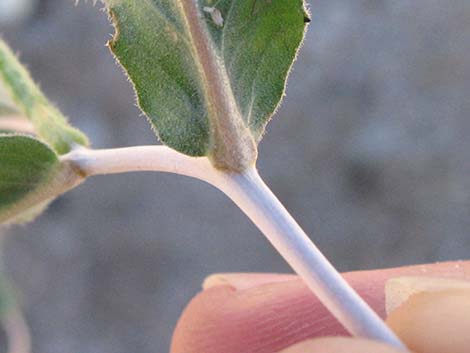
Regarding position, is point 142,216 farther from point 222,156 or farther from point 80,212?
point 222,156

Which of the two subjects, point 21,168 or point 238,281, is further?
point 238,281

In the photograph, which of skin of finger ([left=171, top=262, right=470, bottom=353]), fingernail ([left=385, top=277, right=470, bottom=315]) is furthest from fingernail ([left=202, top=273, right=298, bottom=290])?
fingernail ([left=385, top=277, right=470, bottom=315])

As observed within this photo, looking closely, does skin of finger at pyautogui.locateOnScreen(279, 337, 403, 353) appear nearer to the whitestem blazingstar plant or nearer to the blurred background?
the whitestem blazingstar plant

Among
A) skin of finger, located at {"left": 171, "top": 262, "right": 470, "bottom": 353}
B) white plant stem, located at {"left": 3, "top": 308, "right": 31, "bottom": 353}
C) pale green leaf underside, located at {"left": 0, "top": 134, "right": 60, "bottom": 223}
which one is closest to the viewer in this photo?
pale green leaf underside, located at {"left": 0, "top": 134, "right": 60, "bottom": 223}


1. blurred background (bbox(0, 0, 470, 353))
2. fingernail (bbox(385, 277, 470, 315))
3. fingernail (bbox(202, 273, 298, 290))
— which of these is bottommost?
blurred background (bbox(0, 0, 470, 353))

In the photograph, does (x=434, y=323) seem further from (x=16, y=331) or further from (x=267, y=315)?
(x=16, y=331)

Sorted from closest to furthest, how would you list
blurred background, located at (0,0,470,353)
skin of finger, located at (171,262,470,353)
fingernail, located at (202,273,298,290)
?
skin of finger, located at (171,262,470,353) → fingernail, located at (202,273,298,290) → blurred background, located at (0,0,470,353)

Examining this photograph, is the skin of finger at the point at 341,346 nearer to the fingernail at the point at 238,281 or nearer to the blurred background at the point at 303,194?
the fingernail at the point at 238,281

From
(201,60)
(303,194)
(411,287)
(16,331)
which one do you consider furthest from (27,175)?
(303,194)
